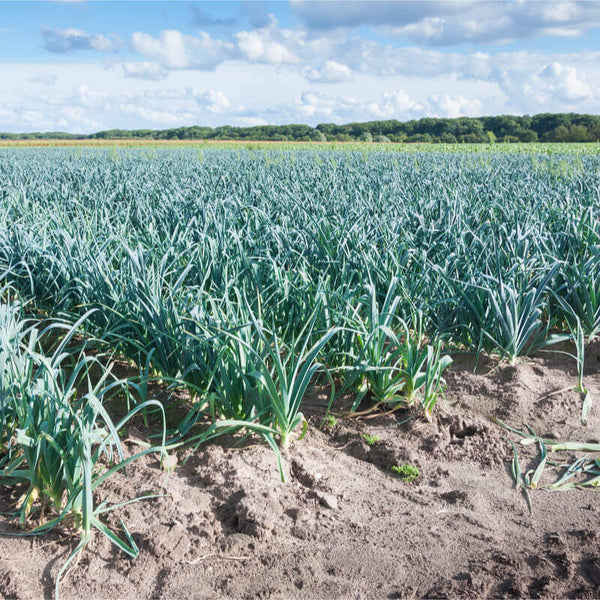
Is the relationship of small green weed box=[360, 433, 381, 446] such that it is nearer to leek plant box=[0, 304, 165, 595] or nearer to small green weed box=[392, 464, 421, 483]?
Answer: small green weed box=[392, 464, 421, 483]

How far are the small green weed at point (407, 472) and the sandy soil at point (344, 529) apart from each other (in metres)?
0.02

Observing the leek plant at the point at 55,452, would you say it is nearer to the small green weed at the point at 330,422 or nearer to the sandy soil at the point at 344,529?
the sandy soil at the point at 344,529

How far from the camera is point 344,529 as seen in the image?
167 cm

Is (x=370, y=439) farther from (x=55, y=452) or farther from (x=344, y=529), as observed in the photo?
(x=55, y=452)

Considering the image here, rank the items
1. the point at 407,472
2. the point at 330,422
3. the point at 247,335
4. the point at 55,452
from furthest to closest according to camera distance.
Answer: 1. the point at 330,422
2. the point at 247,335
3. the point at 407,472
4. the point at 55,452

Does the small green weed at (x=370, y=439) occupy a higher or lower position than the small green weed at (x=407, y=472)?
higher

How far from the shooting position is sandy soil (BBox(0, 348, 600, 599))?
57.2 inches

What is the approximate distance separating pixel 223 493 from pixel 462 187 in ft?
16.7

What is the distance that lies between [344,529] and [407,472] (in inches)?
16.3

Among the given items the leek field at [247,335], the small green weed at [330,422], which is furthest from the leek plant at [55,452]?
the small green weed at [330,422]

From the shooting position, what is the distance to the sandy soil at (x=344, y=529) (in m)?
1.45

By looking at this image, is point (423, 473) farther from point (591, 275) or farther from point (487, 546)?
point (591, 275)

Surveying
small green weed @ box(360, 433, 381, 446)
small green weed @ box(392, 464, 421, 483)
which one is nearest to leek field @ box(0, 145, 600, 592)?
small green weed @ box(360, 433, 381, 446)

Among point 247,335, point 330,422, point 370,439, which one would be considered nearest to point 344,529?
point 370,439
